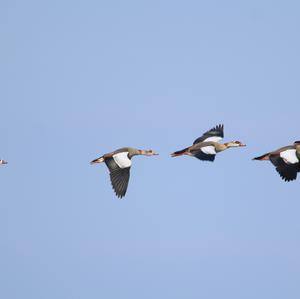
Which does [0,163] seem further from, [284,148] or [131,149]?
[284,148]

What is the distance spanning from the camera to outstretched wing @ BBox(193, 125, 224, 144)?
45.0 m

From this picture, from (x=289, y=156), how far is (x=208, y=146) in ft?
10.9

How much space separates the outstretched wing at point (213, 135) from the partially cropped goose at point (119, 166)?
3.46 metres

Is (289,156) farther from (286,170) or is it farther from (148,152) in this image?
(148,152)

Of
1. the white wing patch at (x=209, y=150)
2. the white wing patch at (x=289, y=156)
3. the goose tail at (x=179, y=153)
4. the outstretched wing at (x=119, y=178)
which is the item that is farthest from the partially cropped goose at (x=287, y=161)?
the outstretched wing at (x=119, y=178)

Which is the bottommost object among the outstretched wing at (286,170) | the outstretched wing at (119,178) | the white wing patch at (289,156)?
the outstretched wing at (286,170)

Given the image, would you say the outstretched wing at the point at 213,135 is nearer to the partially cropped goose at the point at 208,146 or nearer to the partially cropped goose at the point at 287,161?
the partially cropped goose at the point at 208,146

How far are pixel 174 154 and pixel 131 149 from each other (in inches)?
64.6

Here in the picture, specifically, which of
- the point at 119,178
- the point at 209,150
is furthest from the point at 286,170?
the point at 119,178

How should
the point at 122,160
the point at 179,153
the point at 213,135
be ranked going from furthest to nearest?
the point at 213,135, the point at 179,153, the point at 122,160

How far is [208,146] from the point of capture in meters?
42.7

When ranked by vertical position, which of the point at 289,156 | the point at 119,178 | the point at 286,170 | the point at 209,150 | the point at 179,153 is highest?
the point at 179,153

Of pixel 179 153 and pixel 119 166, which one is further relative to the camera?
pixel 179 153

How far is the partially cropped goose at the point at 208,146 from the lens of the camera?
41906 millimetres
